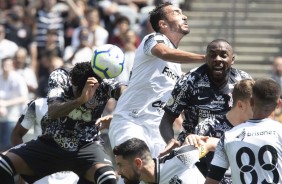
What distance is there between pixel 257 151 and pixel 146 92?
10.5 ft

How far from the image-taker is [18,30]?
65.1ft

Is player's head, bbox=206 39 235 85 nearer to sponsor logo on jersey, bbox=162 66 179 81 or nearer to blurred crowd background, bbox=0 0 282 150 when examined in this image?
sponsor logo on jersey, bbox=162 66 179 81

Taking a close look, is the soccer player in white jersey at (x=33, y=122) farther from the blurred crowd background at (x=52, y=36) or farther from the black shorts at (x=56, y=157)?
the blurred crowd background at (x=52, y=36)

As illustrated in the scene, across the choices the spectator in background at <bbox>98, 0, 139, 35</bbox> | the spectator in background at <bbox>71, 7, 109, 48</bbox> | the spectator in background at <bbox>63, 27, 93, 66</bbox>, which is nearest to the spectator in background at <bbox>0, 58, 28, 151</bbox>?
the spectator in background at <bbox>63, 27, 93, 66</bbox>

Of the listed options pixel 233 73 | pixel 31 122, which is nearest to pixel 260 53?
pixel 31 122

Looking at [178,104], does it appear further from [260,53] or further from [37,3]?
[37,3]

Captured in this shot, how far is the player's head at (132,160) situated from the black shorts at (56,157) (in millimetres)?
2605

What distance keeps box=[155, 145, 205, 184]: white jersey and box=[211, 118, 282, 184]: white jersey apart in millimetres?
537

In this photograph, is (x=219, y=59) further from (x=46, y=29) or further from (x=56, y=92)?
(x=46, y=29)

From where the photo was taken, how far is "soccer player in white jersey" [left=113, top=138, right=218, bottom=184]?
7969mm

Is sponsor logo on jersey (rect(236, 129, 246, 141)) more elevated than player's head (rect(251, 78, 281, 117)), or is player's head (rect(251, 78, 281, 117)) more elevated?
player's head (rect(251, 78, 281, 117))

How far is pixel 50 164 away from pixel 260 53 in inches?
338

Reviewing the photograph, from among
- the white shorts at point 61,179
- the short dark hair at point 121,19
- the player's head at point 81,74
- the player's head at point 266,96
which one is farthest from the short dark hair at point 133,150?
the short dark hair at point 121,19

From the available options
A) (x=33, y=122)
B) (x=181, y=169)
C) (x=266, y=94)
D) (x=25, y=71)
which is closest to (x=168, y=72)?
(x=33, y=122)
